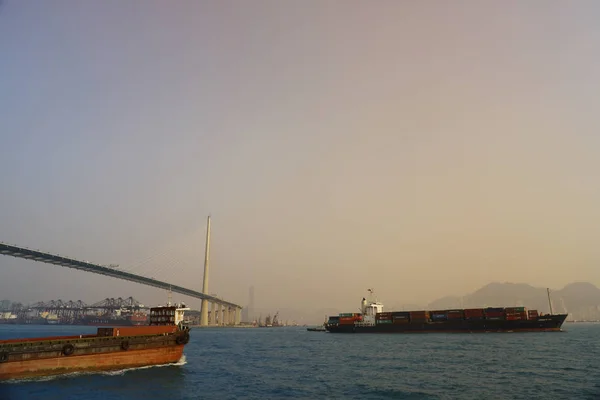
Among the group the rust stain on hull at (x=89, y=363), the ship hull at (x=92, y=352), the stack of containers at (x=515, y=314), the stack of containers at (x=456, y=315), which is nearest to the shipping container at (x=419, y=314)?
the stack of containers at (x=456, y=315)

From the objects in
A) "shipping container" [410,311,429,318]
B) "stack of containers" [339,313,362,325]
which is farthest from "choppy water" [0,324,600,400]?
"stack of containers" [339,313,362,325]

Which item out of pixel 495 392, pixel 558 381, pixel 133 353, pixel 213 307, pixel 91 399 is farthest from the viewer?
pixel 213 307

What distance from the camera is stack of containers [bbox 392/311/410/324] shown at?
96438mm

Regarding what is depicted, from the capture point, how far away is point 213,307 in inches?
7667

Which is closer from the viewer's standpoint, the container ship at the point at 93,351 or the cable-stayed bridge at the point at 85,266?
the container ship at the point at 93,351

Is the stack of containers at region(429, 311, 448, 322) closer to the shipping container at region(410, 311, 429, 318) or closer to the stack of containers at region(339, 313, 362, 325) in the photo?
the shipping container at region(410, 311, 429, 318)

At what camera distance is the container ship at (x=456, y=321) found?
285ft

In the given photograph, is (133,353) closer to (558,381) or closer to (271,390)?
(271,390)

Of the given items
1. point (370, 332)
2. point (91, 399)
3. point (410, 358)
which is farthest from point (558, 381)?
point (370, 332)

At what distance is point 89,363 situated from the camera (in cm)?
3278

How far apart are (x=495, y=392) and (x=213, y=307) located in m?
183

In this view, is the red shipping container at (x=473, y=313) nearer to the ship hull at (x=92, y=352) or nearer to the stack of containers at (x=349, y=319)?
the stack of containers at (x=349, y=319)

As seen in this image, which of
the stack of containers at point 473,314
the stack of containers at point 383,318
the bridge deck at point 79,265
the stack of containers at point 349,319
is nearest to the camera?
the bridge deck at point 79,265

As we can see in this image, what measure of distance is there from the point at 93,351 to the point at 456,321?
8169 centimetres
